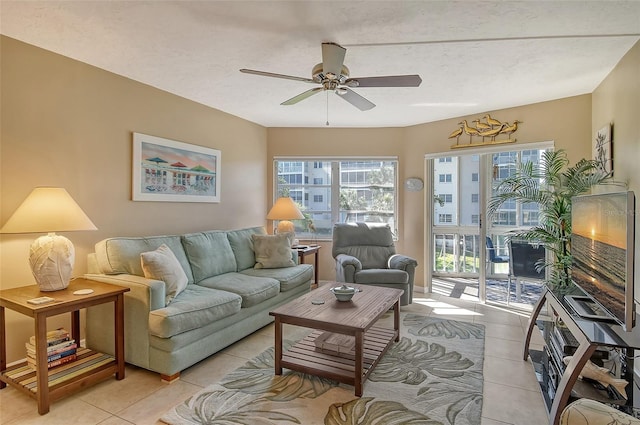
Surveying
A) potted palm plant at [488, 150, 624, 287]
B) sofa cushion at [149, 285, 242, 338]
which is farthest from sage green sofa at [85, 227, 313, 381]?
potted palm plant at [488, 150, 624, 287]

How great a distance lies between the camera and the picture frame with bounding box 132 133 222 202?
341cm

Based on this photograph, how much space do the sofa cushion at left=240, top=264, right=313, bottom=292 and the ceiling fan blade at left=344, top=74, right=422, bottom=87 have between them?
2138 millimetres

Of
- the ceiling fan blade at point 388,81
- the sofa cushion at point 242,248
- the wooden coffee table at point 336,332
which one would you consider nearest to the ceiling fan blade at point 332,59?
the ceiling fan blade at point 388,81

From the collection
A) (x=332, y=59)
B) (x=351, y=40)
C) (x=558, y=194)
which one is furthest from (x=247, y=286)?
(x=558, y=194)

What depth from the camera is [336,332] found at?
2262 mm

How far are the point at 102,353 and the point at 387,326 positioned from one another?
8.44 feet

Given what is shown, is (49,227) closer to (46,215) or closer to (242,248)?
(46,215)

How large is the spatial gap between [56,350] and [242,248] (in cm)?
203

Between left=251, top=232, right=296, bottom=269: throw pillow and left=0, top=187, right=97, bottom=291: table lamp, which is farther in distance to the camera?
left=251, top=232, right=296, bottom=269: throw pillow

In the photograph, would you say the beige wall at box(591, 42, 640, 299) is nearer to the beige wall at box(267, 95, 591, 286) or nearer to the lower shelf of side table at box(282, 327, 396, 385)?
the beige wall at box(267, 95, 591, 286)

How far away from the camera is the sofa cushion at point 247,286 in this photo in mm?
3092

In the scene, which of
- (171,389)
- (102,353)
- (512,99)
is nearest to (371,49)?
(512,99)

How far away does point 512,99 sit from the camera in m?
3.84

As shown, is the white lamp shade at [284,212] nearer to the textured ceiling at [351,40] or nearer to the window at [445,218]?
the textured ceiling at [351,40]
